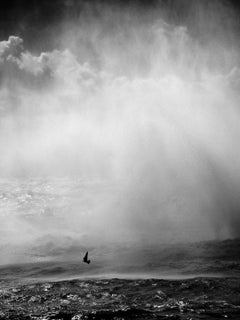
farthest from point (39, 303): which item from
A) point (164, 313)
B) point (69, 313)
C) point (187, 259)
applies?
point (187, 259)

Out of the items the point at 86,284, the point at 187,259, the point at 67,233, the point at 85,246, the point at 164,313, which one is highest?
the point at 67,233

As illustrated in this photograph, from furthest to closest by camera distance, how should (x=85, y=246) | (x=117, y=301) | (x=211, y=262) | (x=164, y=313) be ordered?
(x=85, y=246) → (x=211, y=262) → (x=117, y=301) → (x=164, y=313)

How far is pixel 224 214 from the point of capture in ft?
486

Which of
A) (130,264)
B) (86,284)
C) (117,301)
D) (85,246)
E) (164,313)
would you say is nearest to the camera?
(164,313)

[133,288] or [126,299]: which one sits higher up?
[133,288]

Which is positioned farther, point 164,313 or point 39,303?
point 39,303

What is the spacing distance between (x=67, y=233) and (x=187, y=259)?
9539 cm

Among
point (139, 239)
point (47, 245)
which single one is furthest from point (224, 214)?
point (47, 245)

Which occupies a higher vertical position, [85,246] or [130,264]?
[85,246]

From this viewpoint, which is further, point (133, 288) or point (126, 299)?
point (133, 288)

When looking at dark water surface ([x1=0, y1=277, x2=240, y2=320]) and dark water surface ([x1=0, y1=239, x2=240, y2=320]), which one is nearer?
dark water surface ([x1=0, y1=277, x2=240, y2=320])

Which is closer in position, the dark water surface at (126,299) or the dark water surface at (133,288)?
the dark water surface at (126,299)

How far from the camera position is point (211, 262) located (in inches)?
3484

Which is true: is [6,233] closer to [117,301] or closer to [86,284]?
[86,284]
